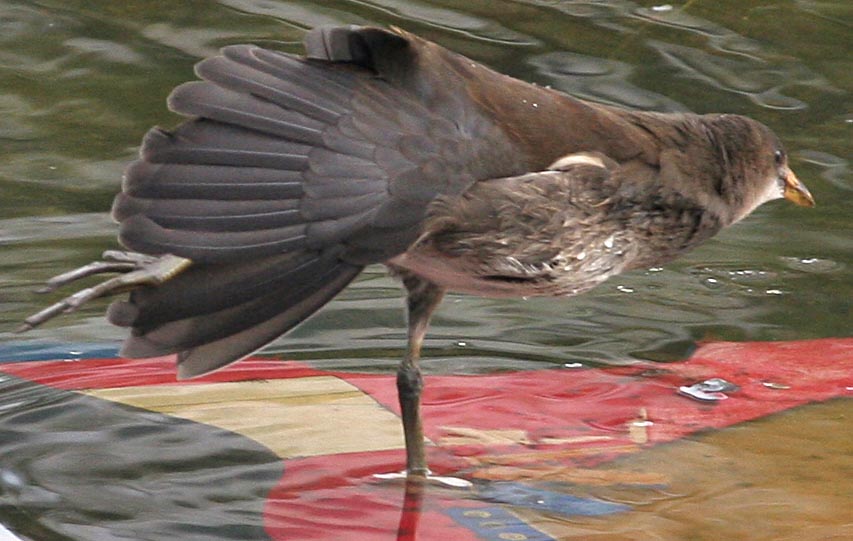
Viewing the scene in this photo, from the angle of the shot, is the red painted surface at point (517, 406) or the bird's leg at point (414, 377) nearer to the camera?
the red painted surface at point (517, 406)

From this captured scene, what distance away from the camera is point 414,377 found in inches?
176

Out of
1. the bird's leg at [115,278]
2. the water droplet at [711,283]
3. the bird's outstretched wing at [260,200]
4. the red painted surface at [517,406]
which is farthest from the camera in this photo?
the water droplet at [711,283]

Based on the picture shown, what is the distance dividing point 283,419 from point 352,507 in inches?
24.1

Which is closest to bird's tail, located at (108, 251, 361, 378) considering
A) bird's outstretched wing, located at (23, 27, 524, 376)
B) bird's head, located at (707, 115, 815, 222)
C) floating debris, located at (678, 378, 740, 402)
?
bird's outstretched wing, located at (23, 27, 524, 376)

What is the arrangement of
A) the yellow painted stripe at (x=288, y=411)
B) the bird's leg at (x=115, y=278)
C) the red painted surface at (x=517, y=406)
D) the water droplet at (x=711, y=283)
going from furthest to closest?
1. the water droplet at (x=711, y=283)
2. the yellow painted stripe at (x=288, y=411)
3. the red painted surface at (x=517, y=406)
4. the bird's leg at (x=115, y=278)

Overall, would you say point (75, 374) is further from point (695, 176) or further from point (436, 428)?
point (695, 176)

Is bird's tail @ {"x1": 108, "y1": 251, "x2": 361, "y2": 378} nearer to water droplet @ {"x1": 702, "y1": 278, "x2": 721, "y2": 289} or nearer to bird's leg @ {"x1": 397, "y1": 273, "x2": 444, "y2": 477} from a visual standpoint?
bird's leg @ {"x1": 397, "y1": 273, "x2": 444, "y2": 477}

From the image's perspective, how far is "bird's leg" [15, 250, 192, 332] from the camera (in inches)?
158

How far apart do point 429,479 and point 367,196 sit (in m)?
0.96

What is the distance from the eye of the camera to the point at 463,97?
4.03 metres

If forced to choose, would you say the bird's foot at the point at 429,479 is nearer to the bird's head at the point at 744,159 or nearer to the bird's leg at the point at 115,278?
the bird's leg at the point at 115,278

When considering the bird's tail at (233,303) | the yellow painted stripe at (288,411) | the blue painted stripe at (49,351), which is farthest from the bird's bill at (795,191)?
the blue painted stripe at (49,351)

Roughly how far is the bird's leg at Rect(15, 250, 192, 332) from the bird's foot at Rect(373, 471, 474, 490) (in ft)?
2.46

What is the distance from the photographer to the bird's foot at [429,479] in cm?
436
